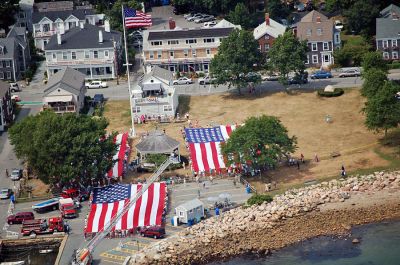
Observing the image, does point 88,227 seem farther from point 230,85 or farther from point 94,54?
point 94,54

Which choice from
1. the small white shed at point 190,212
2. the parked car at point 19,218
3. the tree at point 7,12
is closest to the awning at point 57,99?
the parked car at point 19,218

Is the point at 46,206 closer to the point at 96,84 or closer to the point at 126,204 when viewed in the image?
the point at 126,204

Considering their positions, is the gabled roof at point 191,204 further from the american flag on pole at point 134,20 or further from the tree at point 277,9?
the tree at point 277,9

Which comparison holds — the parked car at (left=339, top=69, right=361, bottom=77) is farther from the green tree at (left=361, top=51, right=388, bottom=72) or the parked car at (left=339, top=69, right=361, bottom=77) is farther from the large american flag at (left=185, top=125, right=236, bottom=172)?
the large american flag at (left=185, top=125, right=236, bottom=172)

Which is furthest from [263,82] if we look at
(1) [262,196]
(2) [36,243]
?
(2) [36,243]

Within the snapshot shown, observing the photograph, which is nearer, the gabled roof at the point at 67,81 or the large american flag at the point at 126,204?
the large american flag at the point at 126,204

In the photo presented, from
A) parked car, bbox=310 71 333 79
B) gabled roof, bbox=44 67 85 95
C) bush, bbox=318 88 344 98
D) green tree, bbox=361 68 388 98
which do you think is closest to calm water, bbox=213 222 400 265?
green tree, bbox=361 68 388 98

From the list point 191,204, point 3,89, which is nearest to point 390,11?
point 3,89
